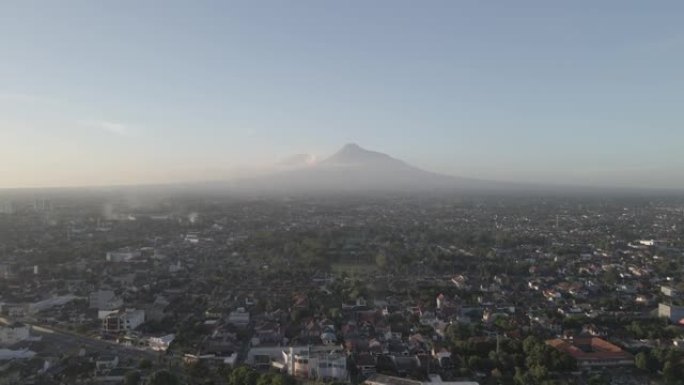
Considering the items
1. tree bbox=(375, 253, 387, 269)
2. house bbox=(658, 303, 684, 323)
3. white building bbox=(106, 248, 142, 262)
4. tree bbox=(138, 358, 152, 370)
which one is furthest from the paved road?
house bbox=(658, 303, 684, 323)

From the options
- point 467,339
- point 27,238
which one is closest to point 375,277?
point 467,339

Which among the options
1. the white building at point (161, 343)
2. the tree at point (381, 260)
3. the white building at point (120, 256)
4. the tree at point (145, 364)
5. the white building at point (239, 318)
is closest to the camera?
the tree at point (145, 364)

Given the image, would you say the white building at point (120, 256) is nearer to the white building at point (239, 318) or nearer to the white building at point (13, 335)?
the white building at point (239, 318)

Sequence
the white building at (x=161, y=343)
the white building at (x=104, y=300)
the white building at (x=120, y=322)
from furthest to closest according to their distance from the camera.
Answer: the white building at (x=104, y=300) < the white building at (x=120, y=322) < the white building at (x=161, y=343)

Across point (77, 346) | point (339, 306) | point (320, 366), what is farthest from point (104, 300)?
point (320, 366)

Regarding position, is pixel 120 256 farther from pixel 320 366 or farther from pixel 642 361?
pixel 642 361

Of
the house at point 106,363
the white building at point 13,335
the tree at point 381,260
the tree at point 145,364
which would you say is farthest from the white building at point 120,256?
the tree at point 145,364

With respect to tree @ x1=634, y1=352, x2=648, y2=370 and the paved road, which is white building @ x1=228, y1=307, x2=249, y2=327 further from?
tree @ x1=634, y1=352, x2=648, y2=370
